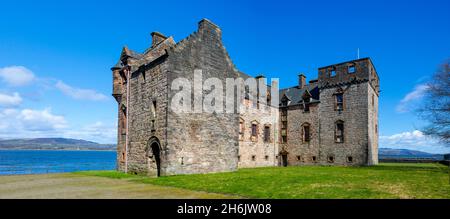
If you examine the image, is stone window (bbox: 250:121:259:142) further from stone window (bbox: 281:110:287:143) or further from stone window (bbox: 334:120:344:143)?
stone window (bbox: 334:120:344:143)

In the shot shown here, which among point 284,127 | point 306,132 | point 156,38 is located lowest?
point 306,132

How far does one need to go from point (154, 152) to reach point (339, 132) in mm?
21618

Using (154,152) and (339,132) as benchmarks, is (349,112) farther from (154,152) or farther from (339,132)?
(154,152)

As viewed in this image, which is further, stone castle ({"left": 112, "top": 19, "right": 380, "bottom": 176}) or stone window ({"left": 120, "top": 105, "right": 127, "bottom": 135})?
stone window ({"left": 120, "top": 105, "right": 127, "bottom": 135})

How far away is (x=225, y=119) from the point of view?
24.1 metres

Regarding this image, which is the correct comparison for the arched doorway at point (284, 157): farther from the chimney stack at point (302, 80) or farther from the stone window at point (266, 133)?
the chimney stack at point (302, 80)

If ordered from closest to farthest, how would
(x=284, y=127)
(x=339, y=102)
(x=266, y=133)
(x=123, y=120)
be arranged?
(x=123, y=120)
(x=339, y=102)
(x=266, y=133)
(x=284, y=127)

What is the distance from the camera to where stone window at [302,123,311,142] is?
1390 inches

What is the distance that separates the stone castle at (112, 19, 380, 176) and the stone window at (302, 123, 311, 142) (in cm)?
12

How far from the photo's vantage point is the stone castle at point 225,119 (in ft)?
67.8

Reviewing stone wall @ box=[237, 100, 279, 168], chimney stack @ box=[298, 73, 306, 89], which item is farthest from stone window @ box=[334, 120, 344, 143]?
chimney stack @ box=[298, 73, 306, 89]

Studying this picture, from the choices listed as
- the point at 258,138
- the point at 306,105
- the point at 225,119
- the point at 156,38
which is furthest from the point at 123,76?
the point at 306,105
